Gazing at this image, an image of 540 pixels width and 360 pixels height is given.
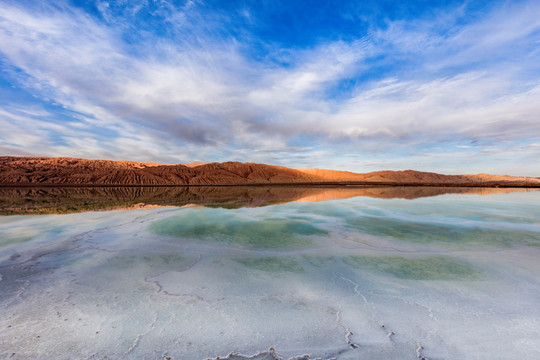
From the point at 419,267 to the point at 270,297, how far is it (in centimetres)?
270

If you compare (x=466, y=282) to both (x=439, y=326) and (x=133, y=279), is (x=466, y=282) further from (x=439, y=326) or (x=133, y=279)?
(x=133, y=279)

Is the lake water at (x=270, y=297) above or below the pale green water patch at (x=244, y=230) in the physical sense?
below

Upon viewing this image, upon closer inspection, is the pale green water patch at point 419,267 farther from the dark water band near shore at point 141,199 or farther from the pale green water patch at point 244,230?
the dark water band near shore at point 141,199

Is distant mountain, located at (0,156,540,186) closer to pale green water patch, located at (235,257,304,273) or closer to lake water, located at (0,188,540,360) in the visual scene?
lake water, located at (0,188,540,360)

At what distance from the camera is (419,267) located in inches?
164

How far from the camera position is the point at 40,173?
69250 mm

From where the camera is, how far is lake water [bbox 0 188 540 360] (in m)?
2.23

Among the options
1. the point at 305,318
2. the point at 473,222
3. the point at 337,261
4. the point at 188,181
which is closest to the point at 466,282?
the point at 337,261

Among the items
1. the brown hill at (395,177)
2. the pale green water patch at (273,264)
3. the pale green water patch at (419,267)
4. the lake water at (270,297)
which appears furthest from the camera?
the brown hill at (395,177)

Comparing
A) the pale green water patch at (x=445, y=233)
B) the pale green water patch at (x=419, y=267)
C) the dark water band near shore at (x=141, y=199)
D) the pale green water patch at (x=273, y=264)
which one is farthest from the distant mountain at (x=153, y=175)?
the pale green water patch at (x=419, y=267)

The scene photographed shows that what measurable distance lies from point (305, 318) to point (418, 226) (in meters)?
6.40

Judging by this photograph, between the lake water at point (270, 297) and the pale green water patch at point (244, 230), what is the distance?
95mm

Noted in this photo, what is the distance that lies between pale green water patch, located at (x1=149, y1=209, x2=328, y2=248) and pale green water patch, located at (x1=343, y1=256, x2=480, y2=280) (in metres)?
1.58

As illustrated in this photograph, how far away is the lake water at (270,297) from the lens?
7.31 feet
